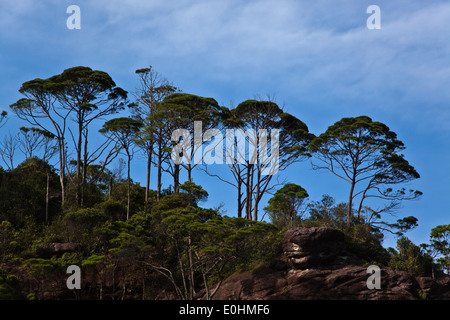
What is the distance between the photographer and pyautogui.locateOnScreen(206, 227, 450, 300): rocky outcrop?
20688mm

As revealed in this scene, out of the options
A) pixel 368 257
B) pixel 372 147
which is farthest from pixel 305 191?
pixel 368 257

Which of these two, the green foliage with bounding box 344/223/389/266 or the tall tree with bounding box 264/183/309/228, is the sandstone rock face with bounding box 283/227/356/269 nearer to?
the green foliage with bounding box 344/223/389/266

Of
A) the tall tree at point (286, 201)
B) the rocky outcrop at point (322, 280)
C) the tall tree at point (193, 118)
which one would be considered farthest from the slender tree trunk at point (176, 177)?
the rocky outcrop at point (322, 280)

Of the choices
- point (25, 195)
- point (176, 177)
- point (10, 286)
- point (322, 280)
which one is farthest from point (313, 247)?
point (25, 195)

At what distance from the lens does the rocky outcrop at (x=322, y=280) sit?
20688 mm

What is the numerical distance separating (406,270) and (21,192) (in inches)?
914

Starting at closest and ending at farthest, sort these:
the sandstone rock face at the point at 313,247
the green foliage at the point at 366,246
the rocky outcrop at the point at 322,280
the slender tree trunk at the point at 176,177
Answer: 1. the rocky outcrop at the point at 322,280
2. the sandstone rock face at the point at 313,247
3. the green foliage at the point at 366,246
4. the slender tree trunk at the point at 176,177

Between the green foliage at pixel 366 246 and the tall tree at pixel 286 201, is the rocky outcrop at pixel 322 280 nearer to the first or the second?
the green foliage at pixel 366 246

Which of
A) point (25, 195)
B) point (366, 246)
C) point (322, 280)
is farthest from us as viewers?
point (25, 195)

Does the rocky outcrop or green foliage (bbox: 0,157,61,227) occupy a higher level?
green foliage (bbox: 0,157,61,227)

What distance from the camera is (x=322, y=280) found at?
830 inches

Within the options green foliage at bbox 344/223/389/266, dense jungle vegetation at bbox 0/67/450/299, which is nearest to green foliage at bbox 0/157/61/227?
dense jungle vegetation at bbox 0/67/450/299

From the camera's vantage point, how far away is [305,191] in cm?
3312

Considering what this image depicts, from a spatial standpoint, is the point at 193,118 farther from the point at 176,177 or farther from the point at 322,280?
the point at 322,280
